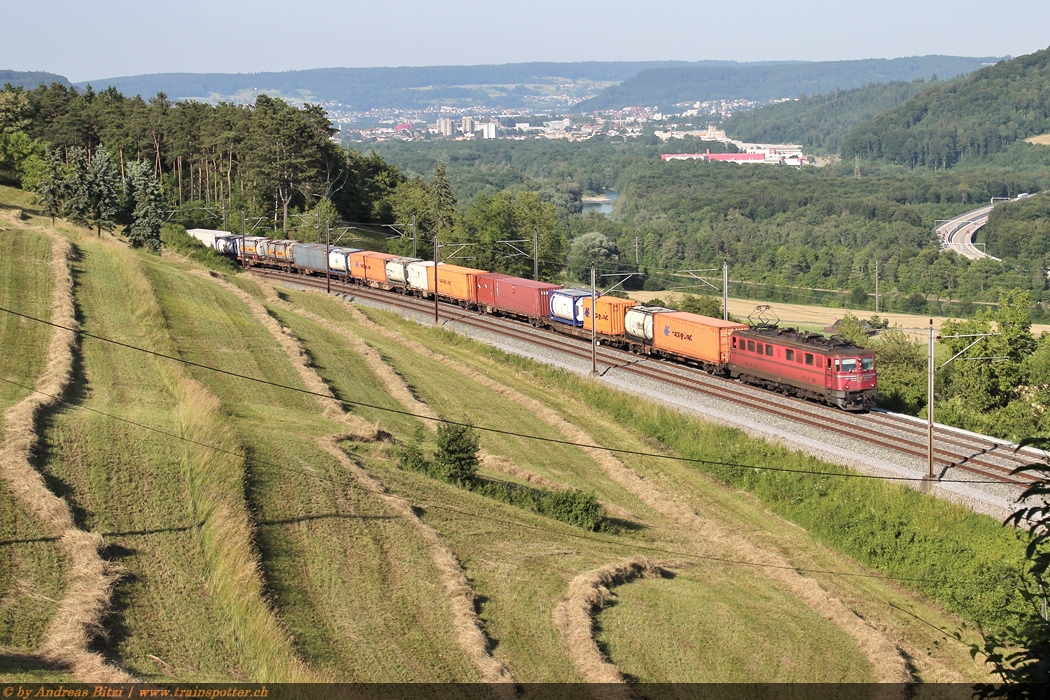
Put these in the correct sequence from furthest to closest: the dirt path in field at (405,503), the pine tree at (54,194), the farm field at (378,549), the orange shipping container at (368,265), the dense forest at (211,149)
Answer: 1. the dense forest at (211,149)
2. the orange shipping container at (368,265)
3. the pine tree at (54,194)
4. the dirt path in field at (405,503)
5. the farm field at (378,549)

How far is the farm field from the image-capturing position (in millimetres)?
20109

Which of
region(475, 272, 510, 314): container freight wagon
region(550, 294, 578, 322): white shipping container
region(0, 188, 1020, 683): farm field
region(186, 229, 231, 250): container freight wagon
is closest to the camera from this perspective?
region(0, 188, 1020, 683): farm field

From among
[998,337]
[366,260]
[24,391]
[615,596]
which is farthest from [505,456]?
[366,260]

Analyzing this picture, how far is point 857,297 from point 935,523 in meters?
102

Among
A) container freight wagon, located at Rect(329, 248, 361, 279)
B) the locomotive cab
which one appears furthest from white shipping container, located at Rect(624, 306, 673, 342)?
container freight wagon, located at Rect(329, 248, 361, 279)

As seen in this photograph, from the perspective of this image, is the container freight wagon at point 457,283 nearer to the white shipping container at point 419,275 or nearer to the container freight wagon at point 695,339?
the white shipping container at point 419,275

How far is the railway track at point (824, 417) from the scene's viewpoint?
38.8 metres

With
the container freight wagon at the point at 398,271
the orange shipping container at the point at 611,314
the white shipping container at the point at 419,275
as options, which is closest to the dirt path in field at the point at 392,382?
the white shipping container at the point at 419,275

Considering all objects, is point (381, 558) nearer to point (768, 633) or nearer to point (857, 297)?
point (768, 633)

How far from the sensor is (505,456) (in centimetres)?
3881

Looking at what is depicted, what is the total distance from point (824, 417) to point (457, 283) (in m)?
32.8

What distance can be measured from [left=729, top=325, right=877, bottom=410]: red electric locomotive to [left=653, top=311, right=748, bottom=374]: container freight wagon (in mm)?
867

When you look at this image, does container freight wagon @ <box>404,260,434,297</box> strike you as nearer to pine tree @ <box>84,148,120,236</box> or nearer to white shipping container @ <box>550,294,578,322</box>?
white shipping container @ <box>550,294,578,322</box>

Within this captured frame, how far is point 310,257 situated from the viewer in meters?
85.4
